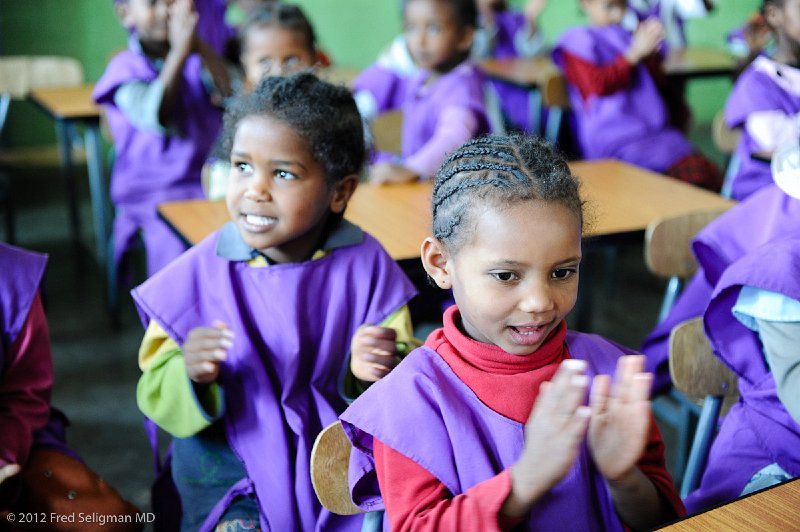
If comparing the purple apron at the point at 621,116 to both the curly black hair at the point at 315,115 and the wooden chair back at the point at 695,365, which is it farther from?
the curly black hair at the point at 315,115

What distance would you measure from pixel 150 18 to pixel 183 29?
18 centimetres

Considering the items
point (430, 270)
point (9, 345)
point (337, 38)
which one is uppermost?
point (430, 270)

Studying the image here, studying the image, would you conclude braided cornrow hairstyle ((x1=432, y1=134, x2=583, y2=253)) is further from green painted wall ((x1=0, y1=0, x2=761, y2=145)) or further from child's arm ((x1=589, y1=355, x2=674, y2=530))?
green painted wall ((x1=0, y1=0, x2=761, y2=145))

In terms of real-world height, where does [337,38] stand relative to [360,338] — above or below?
below

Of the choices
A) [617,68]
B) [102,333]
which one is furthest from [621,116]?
[102,333]

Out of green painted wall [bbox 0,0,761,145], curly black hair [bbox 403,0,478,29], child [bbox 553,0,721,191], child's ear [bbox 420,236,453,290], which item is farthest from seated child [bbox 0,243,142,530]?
green painted wall [bbox 0,0,761,145]

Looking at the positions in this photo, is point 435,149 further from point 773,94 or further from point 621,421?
point 621,421

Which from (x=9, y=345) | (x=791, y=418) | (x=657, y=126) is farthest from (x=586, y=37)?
(x=9, y=345)

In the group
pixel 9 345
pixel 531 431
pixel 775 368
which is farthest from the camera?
pixel 9 345

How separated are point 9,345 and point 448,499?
0.85 metres

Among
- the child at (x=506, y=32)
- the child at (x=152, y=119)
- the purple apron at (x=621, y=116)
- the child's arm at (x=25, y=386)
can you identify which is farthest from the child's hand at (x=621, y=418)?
the child at (x=506, y=32)

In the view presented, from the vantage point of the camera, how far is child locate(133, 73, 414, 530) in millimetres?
1555

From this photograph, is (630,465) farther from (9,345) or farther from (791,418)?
(9,345)

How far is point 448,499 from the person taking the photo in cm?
113
